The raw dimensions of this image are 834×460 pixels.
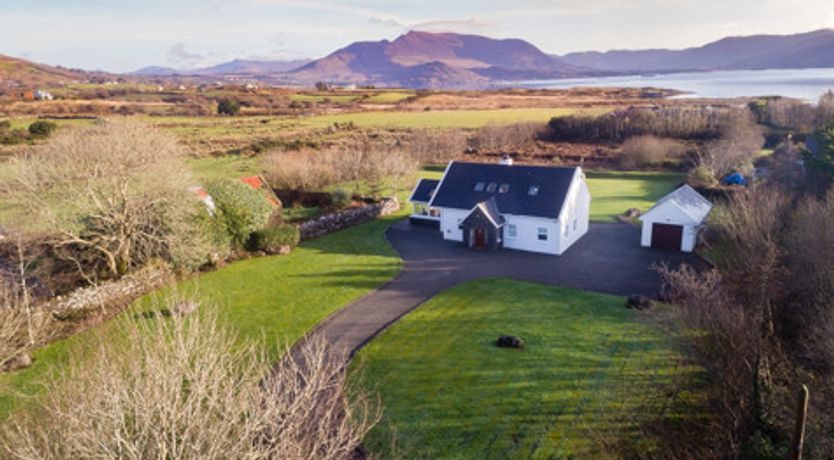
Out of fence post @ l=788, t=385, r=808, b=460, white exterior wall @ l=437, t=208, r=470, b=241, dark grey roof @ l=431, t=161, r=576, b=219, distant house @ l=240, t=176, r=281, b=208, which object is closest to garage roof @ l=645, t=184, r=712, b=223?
dark grey roof @ l=431, t=161, r=576, b=219

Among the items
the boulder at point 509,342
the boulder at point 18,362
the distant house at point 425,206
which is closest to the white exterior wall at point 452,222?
the distant house at point 425,206

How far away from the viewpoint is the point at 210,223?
3362 centimetres

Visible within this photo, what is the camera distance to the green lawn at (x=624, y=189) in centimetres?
4981

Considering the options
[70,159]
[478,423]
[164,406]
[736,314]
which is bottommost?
[478,423]

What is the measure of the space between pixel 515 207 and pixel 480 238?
3.27m

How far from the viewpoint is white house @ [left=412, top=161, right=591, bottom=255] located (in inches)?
1443

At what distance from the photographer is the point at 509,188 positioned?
3947 centimetres

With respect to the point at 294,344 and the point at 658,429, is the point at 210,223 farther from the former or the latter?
the point at 658,429

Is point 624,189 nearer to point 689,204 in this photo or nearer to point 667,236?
point 689,204

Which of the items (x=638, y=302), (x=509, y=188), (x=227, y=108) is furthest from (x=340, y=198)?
(x=227, y=108)

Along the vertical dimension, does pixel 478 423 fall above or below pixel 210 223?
below

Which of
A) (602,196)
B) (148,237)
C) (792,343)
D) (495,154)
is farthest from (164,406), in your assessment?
(495,154)

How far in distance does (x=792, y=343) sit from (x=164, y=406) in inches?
803

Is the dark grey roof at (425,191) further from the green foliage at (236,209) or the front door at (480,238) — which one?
the green foliage at (236,209)
